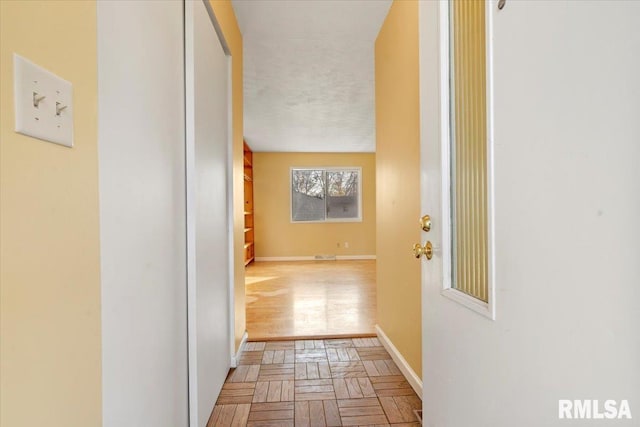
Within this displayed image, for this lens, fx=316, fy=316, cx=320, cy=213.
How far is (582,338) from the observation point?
1.73 feet

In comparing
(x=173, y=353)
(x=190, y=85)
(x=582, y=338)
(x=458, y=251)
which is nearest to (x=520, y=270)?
(x=582, y=338)

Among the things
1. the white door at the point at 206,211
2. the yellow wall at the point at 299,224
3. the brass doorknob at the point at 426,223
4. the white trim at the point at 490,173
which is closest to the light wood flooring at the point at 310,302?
the white door at the point at 206,211

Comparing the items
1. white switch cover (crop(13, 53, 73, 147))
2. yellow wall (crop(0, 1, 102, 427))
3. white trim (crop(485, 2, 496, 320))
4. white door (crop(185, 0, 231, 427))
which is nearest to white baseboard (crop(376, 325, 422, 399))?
white door (crop(185, 0, 231, 427))

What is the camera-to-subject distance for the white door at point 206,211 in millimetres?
1298

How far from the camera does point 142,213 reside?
91 centimetres

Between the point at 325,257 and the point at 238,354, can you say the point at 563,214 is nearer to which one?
the point at 238,354

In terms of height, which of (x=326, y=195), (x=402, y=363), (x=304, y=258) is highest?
(x=326, y=195)

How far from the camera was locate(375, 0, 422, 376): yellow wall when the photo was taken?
175 centimetres

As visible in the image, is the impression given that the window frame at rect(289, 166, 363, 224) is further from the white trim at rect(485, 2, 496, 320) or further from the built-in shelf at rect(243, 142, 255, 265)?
the white trim at rect(485, 2, 496, 320)

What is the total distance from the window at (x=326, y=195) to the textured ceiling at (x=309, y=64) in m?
1.89

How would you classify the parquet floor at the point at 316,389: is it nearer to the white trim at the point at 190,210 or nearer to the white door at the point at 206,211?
the white door at the point at 206,211

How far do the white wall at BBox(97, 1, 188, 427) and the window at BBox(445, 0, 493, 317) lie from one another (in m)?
0.90

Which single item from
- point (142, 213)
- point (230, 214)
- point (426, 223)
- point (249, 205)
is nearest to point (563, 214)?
point (426, 223)

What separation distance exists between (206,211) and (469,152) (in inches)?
45.1
